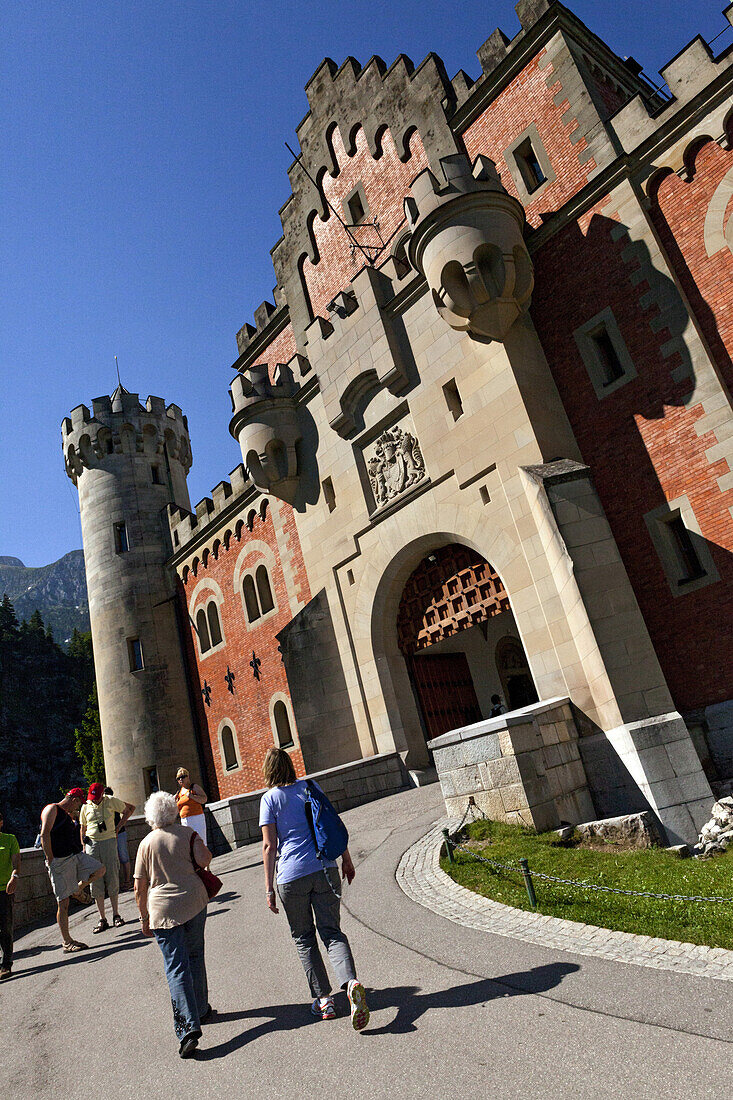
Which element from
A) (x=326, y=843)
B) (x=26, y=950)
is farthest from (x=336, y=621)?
(x=326, y=843)

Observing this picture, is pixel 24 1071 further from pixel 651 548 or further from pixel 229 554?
pixel 229 554

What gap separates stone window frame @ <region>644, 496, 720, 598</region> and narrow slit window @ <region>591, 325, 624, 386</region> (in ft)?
7.81

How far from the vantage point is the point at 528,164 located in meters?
13.6

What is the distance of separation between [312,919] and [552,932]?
1.88 meters

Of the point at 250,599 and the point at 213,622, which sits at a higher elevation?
the point at 213,622

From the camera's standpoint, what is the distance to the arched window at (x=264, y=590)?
1983cm

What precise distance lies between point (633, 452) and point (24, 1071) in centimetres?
1057

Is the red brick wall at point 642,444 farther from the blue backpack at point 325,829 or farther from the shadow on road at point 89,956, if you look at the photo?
the shadow on road at point 89,956

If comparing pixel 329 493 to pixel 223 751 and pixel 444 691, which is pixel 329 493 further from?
pixel 223 751

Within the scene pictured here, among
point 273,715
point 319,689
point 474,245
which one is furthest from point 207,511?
point 474,245

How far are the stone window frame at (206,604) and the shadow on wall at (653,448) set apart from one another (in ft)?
43.0

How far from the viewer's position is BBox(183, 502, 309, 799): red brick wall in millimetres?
18984

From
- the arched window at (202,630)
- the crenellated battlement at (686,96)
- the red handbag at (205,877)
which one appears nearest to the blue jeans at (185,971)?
the red handbag at (205,877)

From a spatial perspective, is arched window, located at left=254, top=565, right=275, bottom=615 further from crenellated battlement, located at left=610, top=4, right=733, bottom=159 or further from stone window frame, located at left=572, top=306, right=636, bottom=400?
crenellated battlement, located at left=610, top=4, right=733, bottom=159
